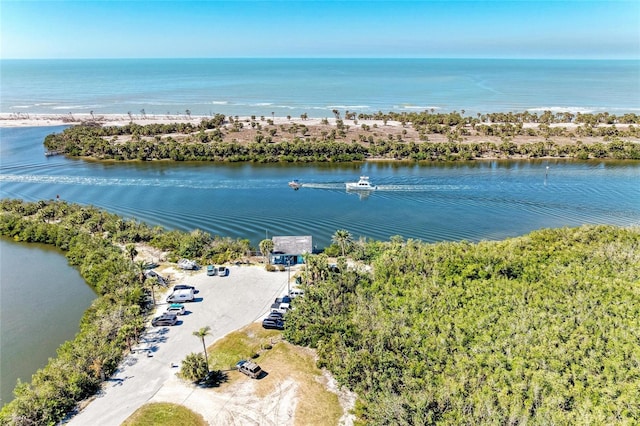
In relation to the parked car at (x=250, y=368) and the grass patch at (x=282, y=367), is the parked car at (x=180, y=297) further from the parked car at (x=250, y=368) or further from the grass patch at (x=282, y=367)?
the parked car at (x=250, y=368)

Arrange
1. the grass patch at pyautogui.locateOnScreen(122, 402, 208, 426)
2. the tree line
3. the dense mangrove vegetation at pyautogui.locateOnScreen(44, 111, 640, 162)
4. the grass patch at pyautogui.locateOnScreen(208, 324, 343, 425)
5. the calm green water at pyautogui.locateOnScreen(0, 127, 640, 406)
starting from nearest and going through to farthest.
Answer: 1. the grass patch at pyautogui.locateOnScreen(122, 402, 208, 426)
2. the grass patch at pyautogui.locateOnScreen(208, 324, 343, 425)
3. the calm green water at pyautogui.locateOnScreen(0, 127, 640, 406)
4. the tree line
5. the dense mangrove vegetation at pyautogui.locateOnScreen(44, 111, 640, 162)

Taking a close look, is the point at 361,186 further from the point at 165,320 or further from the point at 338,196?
the point at 165,320

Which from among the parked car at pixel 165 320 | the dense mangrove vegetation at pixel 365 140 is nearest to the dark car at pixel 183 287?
the parked car at pixel 165 320

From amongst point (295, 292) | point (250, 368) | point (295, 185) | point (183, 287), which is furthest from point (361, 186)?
point (250, 368)

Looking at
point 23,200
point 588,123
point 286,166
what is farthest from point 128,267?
point 588,123

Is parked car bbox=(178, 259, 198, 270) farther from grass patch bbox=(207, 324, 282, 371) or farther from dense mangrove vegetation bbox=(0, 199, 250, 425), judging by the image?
grass patch bbox=(207, 324, 282, 371)

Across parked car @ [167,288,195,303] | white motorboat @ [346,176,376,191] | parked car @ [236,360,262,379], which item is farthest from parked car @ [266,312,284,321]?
white motorboat @ [346,176,376,191]
